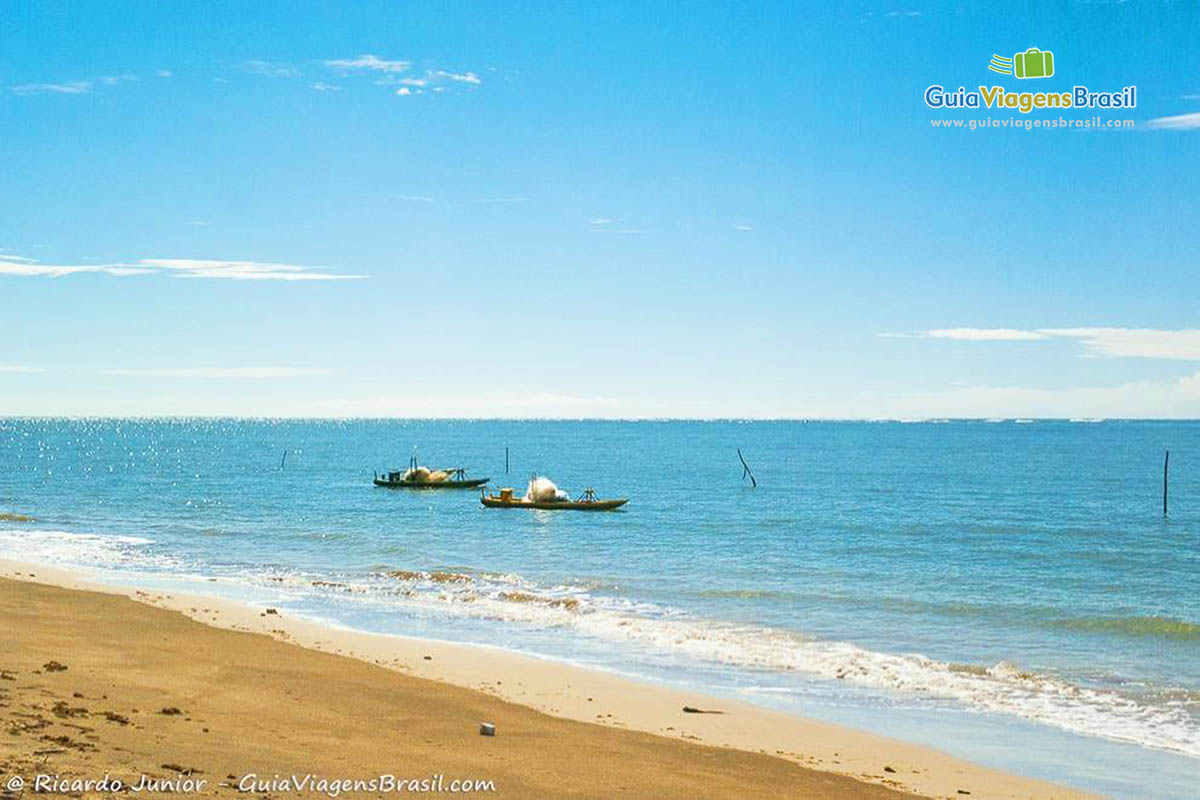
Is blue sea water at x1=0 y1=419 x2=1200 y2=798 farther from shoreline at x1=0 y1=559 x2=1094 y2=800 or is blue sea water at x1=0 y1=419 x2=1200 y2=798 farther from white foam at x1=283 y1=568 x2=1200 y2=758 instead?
shoreline at x1=0 y1=559 x2=1094 y2=800

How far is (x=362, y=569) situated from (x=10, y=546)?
51.2ft

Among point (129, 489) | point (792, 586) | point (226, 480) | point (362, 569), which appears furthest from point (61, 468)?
point (792, 586)

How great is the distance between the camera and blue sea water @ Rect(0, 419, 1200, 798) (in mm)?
19094

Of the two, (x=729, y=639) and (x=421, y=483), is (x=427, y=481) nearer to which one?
(x=421, y=483)

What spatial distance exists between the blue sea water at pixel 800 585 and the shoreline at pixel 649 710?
3.29ft

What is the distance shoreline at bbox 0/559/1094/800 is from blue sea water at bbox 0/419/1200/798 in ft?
3.29

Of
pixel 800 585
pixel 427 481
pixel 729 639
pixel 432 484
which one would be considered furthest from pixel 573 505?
pixel 729 639

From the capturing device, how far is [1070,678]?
2200 cm

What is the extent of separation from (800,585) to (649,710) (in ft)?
64.2

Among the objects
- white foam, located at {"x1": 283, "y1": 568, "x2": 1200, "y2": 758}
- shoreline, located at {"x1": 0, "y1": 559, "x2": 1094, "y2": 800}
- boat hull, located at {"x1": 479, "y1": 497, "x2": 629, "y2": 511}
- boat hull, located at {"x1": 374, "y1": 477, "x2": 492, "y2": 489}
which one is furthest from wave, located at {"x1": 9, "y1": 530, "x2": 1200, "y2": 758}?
boat hull, located at {"x1": 374, "y1": 477, "x2": 492, "y2": 489}

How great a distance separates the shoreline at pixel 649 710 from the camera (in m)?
14.1

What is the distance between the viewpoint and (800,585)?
118ft

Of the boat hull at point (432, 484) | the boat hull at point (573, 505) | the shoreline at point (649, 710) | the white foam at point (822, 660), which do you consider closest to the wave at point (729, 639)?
the white foam at point (822, 660)

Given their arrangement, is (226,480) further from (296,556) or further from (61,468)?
(296,556)
